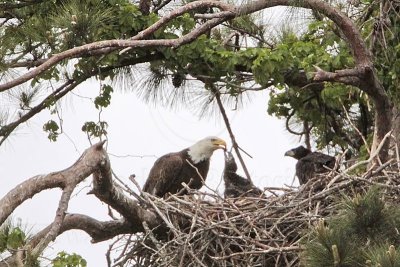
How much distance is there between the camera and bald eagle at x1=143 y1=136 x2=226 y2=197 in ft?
44.5

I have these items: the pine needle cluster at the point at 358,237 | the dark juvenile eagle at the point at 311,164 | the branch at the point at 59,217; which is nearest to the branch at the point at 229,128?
the dark juvenile eagle at the point at 311,164

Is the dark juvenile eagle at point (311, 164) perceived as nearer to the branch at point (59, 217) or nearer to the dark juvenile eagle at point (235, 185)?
the dark juvenile eagle at point (235, 185)

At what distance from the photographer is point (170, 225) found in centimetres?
1148

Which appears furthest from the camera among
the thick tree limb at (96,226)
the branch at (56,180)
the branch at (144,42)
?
the thick tree limb at (96,226)

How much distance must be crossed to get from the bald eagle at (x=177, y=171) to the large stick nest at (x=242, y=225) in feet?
4.84

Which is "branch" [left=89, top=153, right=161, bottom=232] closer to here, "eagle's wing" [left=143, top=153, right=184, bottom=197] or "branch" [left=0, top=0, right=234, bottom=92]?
"branch" [left=0, top=0, right=234, bottom=92]

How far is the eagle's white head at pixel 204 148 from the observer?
14107 mm

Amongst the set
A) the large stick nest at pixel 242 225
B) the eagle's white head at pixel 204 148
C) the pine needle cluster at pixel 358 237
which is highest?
the eagle's white head at pixel 204 148

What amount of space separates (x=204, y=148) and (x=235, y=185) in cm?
118

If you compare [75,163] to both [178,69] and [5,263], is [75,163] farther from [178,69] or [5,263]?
[178,69]

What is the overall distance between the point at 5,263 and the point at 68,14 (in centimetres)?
366

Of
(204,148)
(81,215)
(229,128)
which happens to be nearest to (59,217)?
(81,215)

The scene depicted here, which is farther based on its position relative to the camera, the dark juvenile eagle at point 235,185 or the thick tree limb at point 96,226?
the dark juvenile eagle at point 235,185

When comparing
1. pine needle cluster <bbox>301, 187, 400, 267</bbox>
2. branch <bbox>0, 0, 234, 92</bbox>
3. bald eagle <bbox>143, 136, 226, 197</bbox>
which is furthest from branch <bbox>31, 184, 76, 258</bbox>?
bald eagle <bbox>143, 136, 226, 197</bbox>
